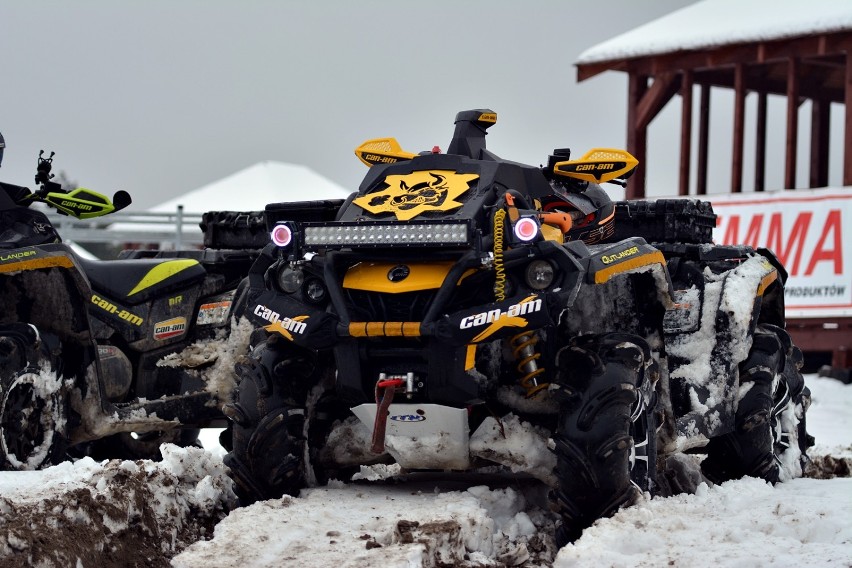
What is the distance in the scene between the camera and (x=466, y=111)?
816 cm

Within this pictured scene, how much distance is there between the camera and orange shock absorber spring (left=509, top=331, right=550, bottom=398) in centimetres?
692

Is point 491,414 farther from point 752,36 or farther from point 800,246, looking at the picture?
point 752,36

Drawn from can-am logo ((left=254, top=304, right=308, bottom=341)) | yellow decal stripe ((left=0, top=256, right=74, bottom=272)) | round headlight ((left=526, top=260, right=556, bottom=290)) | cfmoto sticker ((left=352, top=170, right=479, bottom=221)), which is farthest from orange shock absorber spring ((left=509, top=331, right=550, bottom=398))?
yellow decal stripe ((left=0, top=256, right=74, bottom=272))

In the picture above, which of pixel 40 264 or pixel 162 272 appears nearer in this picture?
pixel 40 264

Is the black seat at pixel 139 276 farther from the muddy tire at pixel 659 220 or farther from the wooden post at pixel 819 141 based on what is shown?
the wooden post at pixel 819 141

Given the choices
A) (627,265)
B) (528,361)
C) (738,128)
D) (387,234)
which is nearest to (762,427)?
(627,265)

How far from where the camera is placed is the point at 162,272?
32.8ft

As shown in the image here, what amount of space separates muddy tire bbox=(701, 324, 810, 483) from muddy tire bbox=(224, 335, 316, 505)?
2.85 meters

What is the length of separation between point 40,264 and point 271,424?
2250 millimetres

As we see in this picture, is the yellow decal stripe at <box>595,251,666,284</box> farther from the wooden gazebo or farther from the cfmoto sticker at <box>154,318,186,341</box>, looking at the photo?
the wooden gazebo

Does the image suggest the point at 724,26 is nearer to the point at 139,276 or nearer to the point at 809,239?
the point at 809,239

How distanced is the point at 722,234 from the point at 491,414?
45.2ft

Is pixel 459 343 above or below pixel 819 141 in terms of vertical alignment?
below

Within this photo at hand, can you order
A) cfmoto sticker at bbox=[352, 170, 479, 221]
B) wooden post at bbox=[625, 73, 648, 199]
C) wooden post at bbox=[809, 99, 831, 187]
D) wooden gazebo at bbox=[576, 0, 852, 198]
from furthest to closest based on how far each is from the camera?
wooden post at bbox=[809, 99, 831, 187] < wooden post at bbox=[625, 73, 648, 199] < wooden gazebo at bbox=[576, 0, 852, 198] < cfmoto sticker at bbox=[352, 170, 479, 221]
